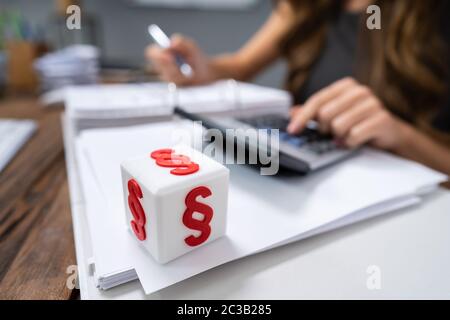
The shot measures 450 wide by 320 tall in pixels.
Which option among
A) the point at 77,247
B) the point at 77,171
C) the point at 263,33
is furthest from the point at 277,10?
the point at 77,247

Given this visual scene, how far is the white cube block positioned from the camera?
0.59 ft

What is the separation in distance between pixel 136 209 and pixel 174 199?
35 mm

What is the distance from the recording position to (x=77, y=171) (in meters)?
0.35

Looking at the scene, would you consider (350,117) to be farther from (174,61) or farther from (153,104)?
(174,61)

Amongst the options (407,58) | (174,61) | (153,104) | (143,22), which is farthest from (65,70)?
(143,22)

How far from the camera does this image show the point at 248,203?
0.87ft

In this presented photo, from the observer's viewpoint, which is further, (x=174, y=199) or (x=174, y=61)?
(x=174, y=61)

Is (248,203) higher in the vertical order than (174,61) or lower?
lower

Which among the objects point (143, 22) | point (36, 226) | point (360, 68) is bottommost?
point (36, 226)

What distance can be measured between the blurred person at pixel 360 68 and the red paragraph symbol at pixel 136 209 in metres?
0.25

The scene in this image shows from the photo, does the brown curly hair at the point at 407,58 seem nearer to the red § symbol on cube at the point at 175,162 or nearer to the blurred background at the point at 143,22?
the red § symbol on cube at the point at 175,162

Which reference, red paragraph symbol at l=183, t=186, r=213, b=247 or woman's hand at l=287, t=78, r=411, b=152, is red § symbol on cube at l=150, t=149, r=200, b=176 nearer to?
red paragraph symbol at l=183, t=186, r=213, b=247

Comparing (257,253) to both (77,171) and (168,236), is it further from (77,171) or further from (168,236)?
(77,171)

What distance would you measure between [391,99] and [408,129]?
8.1 inches
